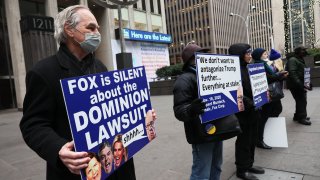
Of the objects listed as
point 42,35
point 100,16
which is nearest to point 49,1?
point 100,16

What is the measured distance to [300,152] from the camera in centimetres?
517

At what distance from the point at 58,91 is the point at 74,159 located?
46cm

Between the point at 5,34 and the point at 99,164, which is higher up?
the point at 5,34

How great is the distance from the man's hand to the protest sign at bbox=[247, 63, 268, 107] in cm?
321

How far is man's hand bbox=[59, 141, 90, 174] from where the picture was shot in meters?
1.52

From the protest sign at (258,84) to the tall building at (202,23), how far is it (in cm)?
11833

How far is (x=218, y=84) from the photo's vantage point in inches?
125

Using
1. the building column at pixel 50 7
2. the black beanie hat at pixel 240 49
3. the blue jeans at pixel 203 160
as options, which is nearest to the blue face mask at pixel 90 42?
the blue jeans at pixel 203 160

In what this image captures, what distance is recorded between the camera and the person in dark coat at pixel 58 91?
1.66 meters

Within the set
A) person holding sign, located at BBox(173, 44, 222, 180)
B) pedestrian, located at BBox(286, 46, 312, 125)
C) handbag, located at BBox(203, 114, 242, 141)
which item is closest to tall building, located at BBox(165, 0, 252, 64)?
pedestrian, located at BBox(286, 46, 312, 125)

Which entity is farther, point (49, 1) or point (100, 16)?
point (100, 16)

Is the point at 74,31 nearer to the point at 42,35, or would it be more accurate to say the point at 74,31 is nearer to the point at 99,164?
the point at 99,164

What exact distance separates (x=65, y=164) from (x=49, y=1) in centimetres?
2195

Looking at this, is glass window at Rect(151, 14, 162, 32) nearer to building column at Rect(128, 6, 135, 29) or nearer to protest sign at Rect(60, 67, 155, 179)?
building column at Rect(128, 6, 135, 29)
